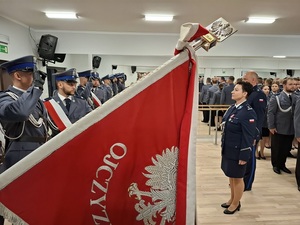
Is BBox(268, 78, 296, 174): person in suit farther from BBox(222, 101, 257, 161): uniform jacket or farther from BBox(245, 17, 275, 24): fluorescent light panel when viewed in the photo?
BBox(245, 17, 275, 24): fluorescent light panel

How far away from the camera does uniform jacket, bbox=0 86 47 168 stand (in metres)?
1.75

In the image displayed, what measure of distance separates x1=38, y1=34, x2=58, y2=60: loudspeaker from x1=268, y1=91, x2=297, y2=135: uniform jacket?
5.20 m

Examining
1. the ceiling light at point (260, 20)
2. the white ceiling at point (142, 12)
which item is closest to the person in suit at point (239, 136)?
the white ceiling at point (142, 12)

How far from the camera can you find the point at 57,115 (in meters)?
2.81

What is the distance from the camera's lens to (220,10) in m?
4.15

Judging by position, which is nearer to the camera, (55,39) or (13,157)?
(13,157)

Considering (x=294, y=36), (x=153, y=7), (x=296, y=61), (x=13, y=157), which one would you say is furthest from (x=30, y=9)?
(x=296, y=61)

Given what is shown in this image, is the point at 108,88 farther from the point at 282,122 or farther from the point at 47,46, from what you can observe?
the point at 282,122

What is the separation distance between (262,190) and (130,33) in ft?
16.4

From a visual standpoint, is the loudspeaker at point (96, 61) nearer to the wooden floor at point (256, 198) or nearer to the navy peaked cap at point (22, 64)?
the wooden floor at point (256, 198)

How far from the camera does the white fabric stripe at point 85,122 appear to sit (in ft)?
2.07

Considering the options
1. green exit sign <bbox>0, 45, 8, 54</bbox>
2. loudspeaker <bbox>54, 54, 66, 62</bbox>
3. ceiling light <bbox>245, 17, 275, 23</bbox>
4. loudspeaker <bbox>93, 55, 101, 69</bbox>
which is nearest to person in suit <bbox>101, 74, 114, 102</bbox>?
loudspeaker <bbox>93, 55, 101, 69</bbox>

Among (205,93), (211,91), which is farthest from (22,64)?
(205,93)

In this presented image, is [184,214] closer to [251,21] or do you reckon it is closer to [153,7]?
[153,7]
